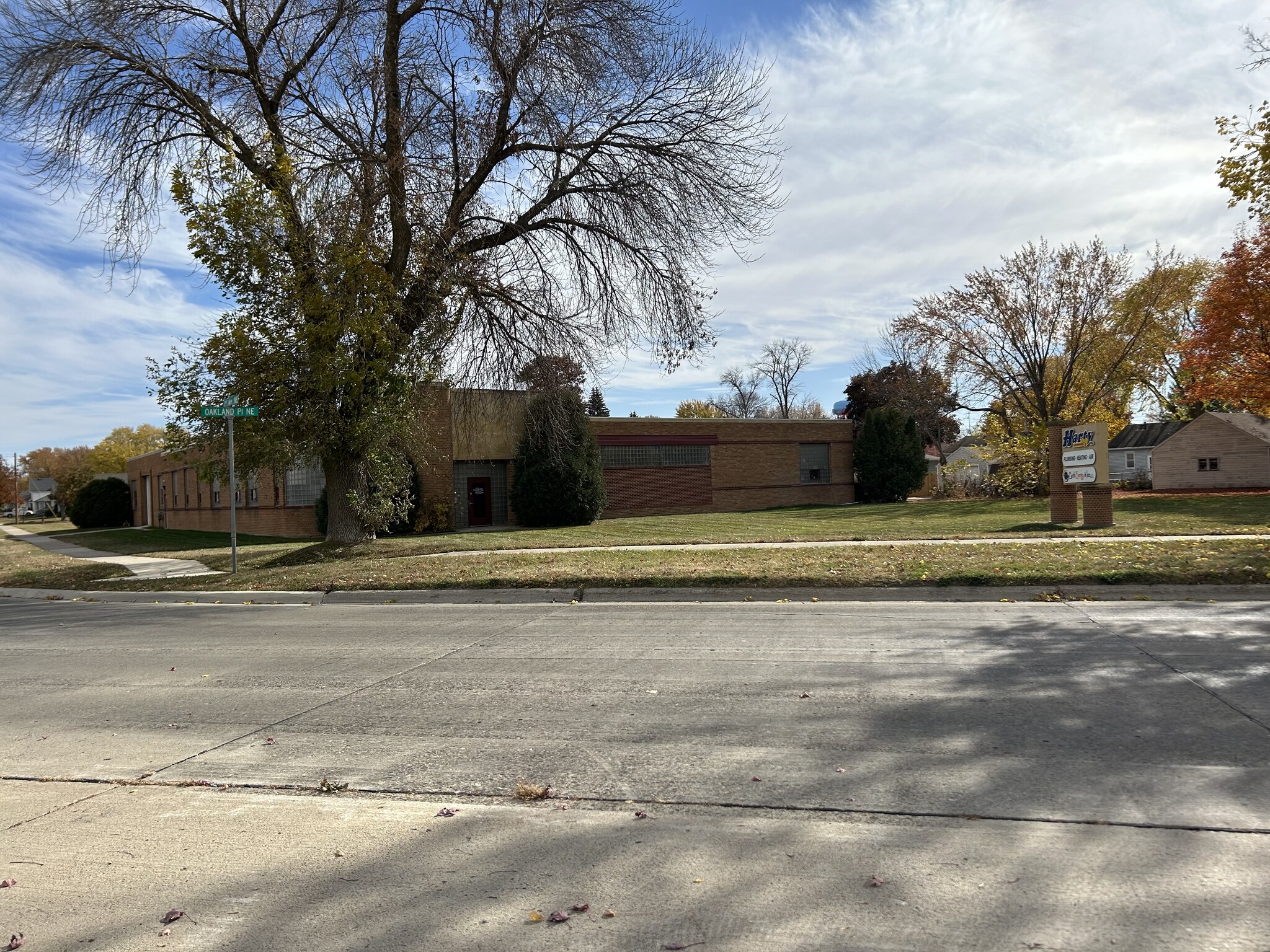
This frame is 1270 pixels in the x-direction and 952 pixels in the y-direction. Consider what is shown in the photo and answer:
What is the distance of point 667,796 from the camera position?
4680mm

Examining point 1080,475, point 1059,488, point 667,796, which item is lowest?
point 667,796

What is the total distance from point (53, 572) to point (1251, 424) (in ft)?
162

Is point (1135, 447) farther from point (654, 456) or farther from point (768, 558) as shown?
point (768, 558)

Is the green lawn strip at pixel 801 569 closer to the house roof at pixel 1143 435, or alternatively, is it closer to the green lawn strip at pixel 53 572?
the green lawn strip at pixel 53 572

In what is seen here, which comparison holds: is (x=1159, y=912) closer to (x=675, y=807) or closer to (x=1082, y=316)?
(x=675, y=807)

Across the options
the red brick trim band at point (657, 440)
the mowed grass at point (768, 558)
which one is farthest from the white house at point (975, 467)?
the red brick trim band at point (657, 440)

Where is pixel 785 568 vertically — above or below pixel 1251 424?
below

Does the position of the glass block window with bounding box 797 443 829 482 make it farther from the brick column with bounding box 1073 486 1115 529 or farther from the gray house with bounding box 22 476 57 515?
the gray house with bounding box 22 476 57 515

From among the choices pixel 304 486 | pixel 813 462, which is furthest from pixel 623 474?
pixel 304 486

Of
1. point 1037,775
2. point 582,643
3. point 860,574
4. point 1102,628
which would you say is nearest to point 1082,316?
point 860,574

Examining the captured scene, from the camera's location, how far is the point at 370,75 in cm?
1831

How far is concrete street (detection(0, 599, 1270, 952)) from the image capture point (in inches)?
134

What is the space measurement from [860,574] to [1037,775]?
8.02 meters

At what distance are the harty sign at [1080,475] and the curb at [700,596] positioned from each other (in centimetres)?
972
